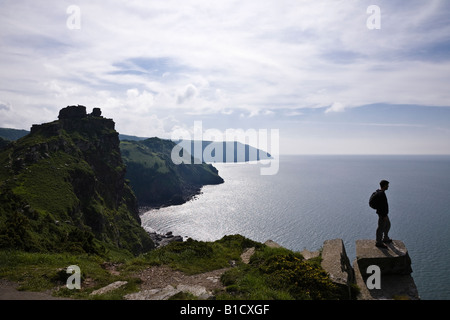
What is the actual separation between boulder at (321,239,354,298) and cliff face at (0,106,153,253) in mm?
20208

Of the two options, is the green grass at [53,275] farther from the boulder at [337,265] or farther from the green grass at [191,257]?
the boulder at [337,265]

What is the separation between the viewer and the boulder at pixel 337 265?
1314 centimetres

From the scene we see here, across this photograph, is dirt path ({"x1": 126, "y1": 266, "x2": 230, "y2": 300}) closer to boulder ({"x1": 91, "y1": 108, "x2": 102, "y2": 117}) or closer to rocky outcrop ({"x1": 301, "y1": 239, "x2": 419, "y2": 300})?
rocky outcrop ({"x1": 301, "y1": 239, "x2": 419, "y2": 300})

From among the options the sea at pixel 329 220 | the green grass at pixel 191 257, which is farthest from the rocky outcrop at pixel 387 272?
the sea at pixel 329 220

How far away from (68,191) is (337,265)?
81.4 meters

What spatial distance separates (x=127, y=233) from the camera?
108 meters

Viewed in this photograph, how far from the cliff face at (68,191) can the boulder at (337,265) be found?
2021 centimetres

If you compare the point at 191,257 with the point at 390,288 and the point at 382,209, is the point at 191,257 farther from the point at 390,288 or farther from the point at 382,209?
the point at 382,209

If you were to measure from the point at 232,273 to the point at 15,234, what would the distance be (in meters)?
17.7

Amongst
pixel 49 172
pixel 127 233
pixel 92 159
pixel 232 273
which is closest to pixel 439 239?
pixel 232 273

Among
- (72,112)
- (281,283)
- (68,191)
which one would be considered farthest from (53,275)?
(72,112)

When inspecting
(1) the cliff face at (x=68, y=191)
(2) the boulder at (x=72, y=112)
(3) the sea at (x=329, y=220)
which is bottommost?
(3) the sea at (x=329, y=220)
